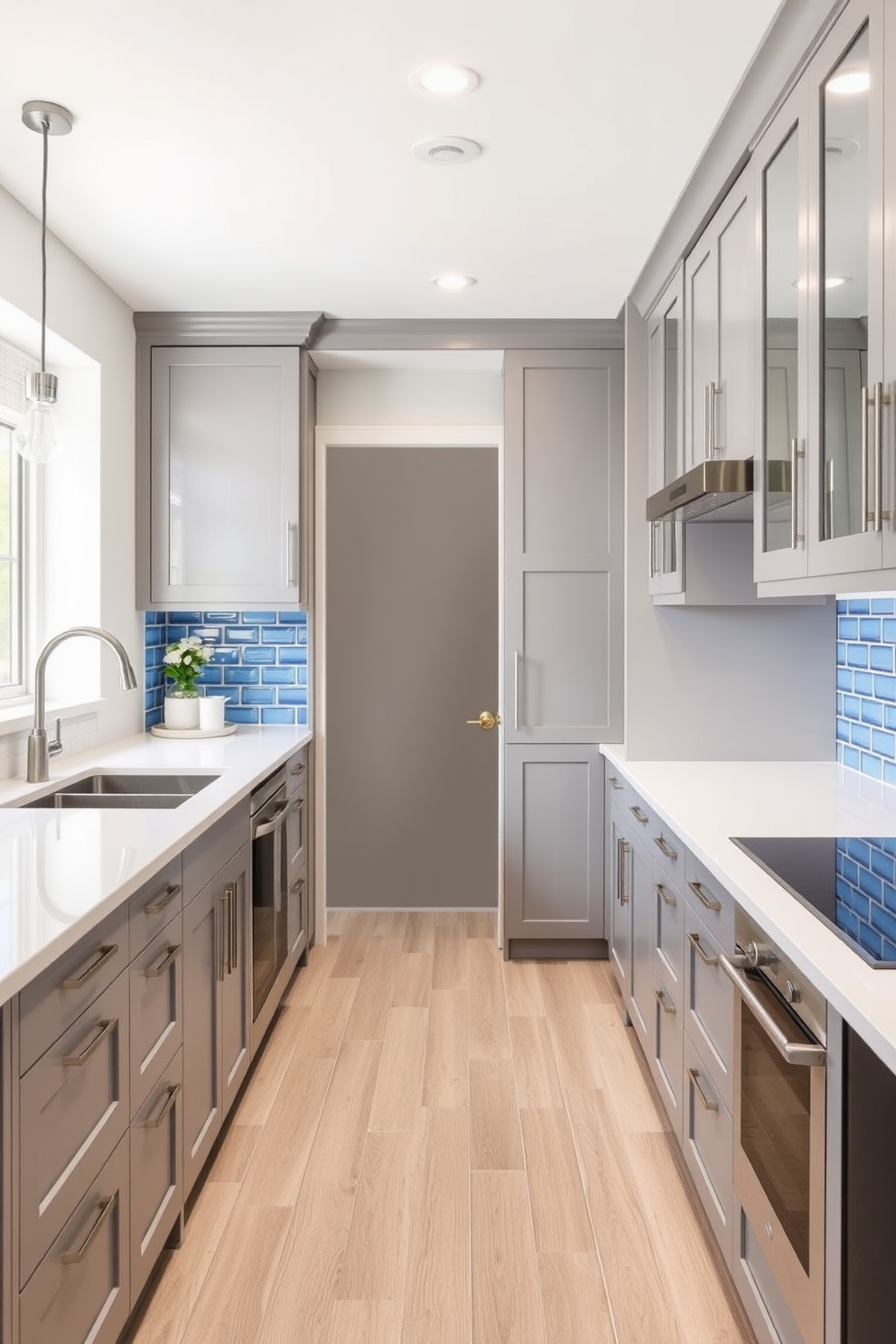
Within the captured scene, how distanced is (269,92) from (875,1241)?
2292 mm

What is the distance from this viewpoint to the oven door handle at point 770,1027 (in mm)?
1327

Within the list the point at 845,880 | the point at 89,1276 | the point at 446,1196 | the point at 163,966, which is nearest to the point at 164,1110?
the point at 163,966

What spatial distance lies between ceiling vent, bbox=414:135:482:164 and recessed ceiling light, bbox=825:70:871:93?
2.86ft

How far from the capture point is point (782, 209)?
1946 mm

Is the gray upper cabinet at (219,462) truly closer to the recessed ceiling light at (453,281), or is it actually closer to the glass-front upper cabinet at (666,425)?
the recessed ceiling light at (453,281)

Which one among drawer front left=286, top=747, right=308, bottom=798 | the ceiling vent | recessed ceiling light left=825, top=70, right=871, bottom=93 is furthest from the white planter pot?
recessed ceiling light left=825, top=70, right=871, bottom=93

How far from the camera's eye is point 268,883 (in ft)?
9.89

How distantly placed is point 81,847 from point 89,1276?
0.69m

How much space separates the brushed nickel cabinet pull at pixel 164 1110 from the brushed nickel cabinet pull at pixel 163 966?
248mm

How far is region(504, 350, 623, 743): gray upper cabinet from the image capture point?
370 cm

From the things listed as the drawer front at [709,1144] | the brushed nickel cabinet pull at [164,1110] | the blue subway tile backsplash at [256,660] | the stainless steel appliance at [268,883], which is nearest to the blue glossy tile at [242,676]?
the blue subway tile backsplash at [256,660]

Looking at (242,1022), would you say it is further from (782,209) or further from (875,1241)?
(782,209)

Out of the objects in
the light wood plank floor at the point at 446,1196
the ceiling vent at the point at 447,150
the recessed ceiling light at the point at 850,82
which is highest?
the ceiling vent at the point at 447,150

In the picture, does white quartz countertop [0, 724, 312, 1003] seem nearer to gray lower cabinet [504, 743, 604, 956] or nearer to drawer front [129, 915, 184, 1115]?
drawer front [129, 915, 184, 1115]
